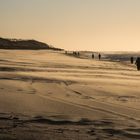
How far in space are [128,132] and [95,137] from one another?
24.3 inches

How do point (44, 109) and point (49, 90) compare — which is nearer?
point (44, 109)

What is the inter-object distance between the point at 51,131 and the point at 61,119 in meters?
0.85

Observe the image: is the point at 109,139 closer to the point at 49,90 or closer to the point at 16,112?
the point at 16,112

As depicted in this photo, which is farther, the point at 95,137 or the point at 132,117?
the point at 132,117

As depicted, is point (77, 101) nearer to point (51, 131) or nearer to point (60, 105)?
point (60, 105)

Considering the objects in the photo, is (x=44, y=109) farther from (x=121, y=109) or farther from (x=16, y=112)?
(x=121, y=109)

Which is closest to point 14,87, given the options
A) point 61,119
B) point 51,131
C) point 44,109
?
point 44,109

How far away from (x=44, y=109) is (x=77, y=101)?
1.43 m

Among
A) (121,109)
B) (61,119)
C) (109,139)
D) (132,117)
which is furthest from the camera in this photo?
(121,109)

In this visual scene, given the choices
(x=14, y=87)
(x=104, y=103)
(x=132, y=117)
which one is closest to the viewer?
(x=132, y=117)

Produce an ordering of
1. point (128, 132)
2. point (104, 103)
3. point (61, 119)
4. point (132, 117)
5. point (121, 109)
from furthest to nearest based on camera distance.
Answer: point (104, 103) → point (121, 109) → point (132, 117) → point (61, 119) → point (128, 132)

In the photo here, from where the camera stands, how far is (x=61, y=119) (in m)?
6.27

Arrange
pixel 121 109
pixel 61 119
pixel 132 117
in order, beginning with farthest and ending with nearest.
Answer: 1. pixel 121 109
2. pixel 132 117
3. pixel 61 119

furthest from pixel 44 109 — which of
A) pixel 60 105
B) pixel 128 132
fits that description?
pixel 128 132
